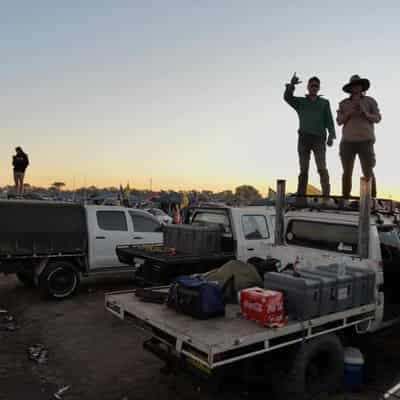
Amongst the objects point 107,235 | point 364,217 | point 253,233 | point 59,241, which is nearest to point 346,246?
point 364,217

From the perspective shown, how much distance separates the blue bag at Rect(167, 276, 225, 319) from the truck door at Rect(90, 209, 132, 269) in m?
5.16

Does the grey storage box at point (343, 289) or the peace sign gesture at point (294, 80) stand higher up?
the peace sign gesture at point (294, 80)

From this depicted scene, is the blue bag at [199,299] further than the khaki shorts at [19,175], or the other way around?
the khaki shorts at [19,175]

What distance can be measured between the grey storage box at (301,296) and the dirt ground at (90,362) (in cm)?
116

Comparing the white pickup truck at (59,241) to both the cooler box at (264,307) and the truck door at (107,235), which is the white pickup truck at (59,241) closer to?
the truck door at (107,235)

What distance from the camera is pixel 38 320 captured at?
22.1 feet

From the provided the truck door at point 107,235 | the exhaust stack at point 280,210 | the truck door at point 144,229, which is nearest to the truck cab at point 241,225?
the truck door at point 144,229

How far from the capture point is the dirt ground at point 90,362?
4.25 metres

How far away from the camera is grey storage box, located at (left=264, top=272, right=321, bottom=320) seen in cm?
353

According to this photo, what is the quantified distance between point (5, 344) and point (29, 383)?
1.45 meters

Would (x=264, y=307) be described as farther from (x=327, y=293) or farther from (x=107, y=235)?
(x=107, y=235)

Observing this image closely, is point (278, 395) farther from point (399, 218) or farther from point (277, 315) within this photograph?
point (399, 218)

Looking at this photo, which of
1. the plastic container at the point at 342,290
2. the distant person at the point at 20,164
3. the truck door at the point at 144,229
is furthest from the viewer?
the distant person at the point at 20,164

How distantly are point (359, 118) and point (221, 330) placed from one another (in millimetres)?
4666
